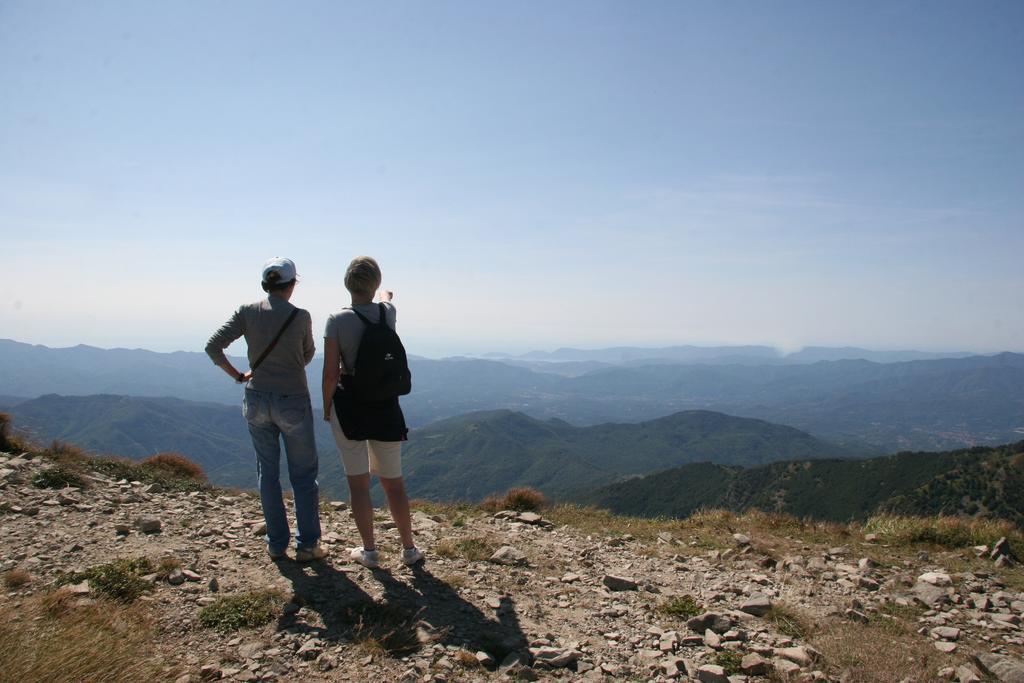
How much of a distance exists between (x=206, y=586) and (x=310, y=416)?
177 centimetres

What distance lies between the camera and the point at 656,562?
733 cm

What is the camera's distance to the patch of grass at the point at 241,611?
4370 mm

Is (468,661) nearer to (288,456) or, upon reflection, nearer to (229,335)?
(288,456)

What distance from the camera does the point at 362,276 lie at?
5.18 m

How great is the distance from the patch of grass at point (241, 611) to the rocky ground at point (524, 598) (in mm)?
70

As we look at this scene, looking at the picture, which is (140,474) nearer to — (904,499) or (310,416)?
(310,416)

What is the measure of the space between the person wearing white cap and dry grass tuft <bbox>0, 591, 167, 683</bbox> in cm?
156

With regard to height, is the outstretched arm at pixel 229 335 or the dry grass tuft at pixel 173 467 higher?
the outstretched arm at pixel 229 335

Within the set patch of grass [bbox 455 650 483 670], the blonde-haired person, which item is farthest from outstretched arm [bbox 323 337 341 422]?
patch of grass [bbox 455 650 483 670]

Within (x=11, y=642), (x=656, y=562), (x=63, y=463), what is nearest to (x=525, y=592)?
(x=656, y=562)

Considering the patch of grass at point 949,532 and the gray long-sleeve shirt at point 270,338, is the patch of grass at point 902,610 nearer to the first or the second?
the patch of grass at point 949,532

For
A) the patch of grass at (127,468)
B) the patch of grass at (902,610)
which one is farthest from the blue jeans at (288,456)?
the patch of grass at (902,610)

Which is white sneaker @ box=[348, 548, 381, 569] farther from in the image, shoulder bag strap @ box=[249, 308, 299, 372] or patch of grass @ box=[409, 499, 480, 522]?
patch of grass @ box=[409, 499, 480, 522]

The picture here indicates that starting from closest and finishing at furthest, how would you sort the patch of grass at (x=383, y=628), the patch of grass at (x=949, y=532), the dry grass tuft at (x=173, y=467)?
the patch of grass at (x=383, y=628)
the patch of grass at (x=949, y=532)
the dry grass tuft at (x=173, y=467)
